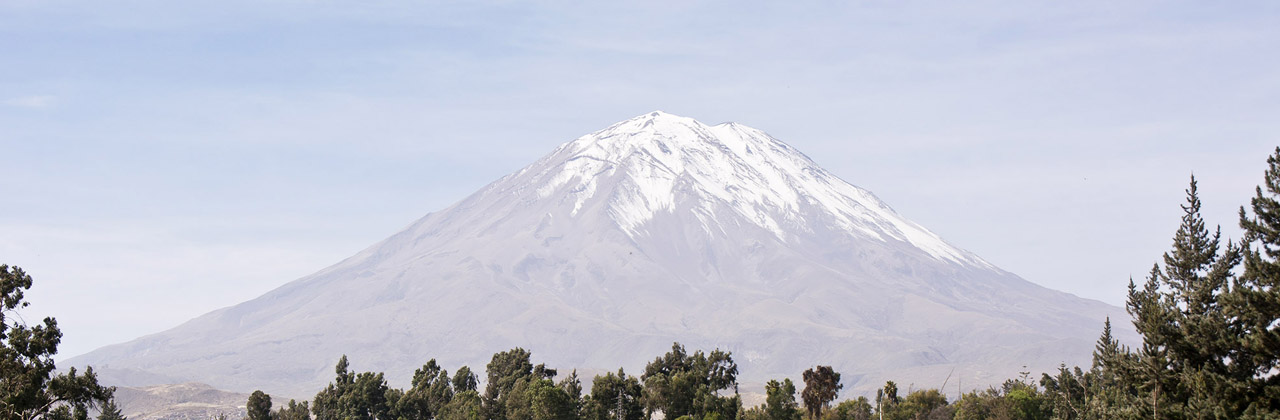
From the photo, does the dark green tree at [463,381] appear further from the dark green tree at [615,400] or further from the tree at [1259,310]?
the tree at [1259,310]

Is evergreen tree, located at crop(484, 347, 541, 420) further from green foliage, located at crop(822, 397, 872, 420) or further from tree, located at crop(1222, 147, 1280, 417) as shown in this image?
tree, located at crop(1222, 147, 1280, 417)

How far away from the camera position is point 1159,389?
3853cm

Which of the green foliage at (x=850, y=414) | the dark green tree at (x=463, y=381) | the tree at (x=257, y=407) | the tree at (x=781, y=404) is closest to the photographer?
the tree at (x=781, y=404)

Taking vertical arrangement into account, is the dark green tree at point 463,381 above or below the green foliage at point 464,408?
above

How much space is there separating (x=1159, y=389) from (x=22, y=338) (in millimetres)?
33677

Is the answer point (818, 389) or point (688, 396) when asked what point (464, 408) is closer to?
point (688, 396)

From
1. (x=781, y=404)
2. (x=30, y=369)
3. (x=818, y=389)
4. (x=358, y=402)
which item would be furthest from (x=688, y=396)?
(x=30, y=369)

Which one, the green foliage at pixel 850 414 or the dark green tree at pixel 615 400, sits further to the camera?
the green foliage at pixel 850 414

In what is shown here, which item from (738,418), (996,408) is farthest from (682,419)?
(996,408)

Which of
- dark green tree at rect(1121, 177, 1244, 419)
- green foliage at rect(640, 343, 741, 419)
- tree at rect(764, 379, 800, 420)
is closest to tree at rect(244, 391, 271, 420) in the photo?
green foliage at rect(640, 343, 741, 419)

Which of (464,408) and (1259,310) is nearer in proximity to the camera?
(1259,310)

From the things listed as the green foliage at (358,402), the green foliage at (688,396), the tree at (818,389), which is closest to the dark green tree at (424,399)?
the green foliage at (358,402)

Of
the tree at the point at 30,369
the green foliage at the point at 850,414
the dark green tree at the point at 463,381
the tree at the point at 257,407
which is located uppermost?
the dark green tree at the point at 463,381

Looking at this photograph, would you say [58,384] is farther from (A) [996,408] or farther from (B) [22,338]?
(A) [996,408]
